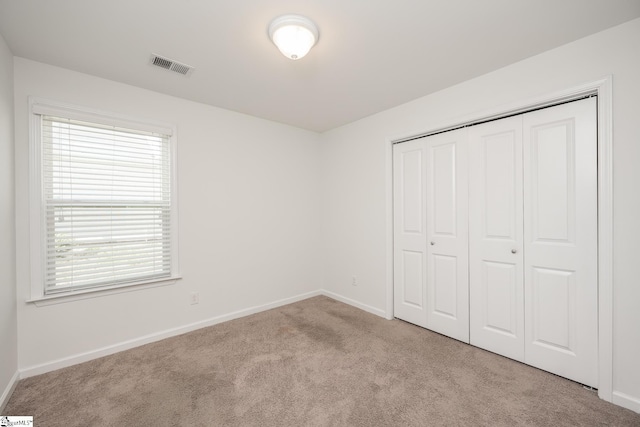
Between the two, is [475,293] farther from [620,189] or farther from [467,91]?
[467,91]

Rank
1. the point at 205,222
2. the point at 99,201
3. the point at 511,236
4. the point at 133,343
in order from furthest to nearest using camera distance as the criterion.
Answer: the point at 205,222 < the point at 133,343 < the point at 99,201 < the point at 511,236

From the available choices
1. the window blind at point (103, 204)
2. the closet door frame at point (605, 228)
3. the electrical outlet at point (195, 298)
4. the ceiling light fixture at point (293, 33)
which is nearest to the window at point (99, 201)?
the window blind at point (103, 204)

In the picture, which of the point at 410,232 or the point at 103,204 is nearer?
the point at 103,204

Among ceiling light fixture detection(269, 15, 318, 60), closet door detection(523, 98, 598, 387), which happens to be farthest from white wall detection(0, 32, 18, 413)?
closet door detection(523, 98, 598, 387)

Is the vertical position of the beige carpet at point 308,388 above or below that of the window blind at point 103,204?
below

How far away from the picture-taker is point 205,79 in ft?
8.25

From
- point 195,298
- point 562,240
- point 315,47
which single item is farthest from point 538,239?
point 195,298

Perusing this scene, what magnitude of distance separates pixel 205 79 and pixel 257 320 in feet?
8.84

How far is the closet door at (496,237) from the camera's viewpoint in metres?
2.31

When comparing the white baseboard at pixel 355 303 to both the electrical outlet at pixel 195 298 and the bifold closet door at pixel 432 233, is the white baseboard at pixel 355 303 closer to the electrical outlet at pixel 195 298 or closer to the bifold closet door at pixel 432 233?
the bifold closet door at pixel 432 233

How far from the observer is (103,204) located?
248 cm

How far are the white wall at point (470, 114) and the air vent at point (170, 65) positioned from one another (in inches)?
84.4

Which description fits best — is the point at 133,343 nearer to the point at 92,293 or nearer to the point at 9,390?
the point at 92,293

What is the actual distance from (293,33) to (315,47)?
30 cm
